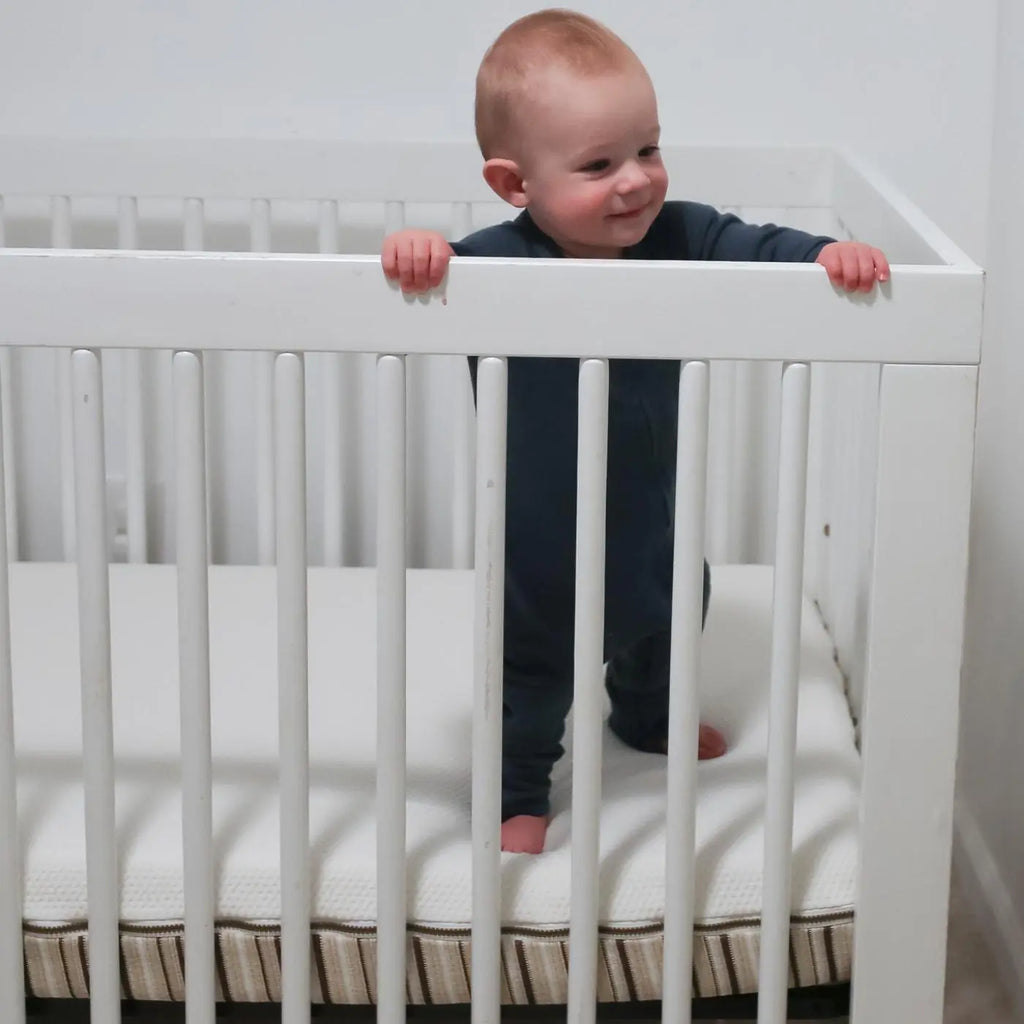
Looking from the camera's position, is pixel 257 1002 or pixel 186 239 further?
pixel 186 239

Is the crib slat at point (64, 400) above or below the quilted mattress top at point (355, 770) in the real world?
above

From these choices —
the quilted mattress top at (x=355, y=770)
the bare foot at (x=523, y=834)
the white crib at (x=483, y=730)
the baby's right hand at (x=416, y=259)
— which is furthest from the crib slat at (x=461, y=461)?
the baby's right hand at (x=416, y=259)

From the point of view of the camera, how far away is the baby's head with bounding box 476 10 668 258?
1023 millimetres

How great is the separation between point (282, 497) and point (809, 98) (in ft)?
3.12

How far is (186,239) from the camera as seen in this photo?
1.57m

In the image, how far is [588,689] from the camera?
0.93m

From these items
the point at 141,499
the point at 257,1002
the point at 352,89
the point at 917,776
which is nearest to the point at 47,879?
the point at 257,1002

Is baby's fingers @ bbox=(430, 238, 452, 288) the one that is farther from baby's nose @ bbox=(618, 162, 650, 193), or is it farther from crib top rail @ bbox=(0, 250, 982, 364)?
baby's nose @ bbox=(618, 162, 650, 193)

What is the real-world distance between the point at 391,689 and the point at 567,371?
0.86 feet

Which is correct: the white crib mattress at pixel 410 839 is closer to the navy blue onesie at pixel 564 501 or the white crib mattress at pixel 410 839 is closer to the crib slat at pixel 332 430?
the navy blue onesie at pixel 564 501

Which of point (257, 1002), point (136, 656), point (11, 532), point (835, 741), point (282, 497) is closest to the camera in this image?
point (282, 497)

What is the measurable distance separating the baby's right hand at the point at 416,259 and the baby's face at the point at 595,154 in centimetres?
19

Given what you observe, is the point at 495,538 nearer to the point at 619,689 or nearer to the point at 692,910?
the point at 692,910

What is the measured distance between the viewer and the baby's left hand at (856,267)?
875 millimetres
